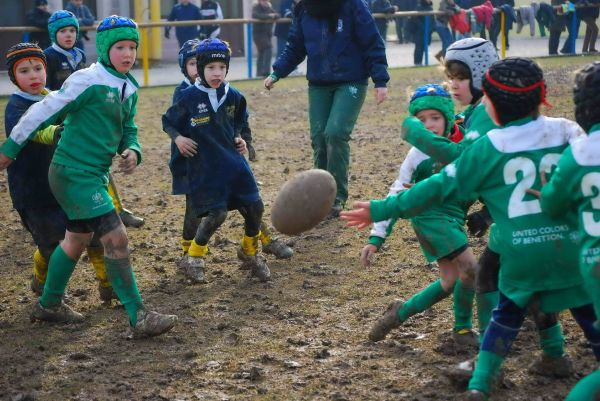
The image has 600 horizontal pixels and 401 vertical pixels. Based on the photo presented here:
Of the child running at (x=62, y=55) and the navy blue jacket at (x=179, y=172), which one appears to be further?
the child running at (x=62, y=55)

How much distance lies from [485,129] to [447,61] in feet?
3.14

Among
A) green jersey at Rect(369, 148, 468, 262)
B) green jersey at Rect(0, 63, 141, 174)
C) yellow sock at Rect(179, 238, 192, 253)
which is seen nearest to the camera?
green jersey at Rect(369, 148, 468, 262)

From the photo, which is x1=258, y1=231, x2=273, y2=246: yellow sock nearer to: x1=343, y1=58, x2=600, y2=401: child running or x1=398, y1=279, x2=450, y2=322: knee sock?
x1=398, y1=279, x2=450, y2=322: knee sock

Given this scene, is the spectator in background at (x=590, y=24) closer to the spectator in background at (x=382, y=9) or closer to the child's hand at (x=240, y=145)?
the spectator in background at (x=382, y=9)

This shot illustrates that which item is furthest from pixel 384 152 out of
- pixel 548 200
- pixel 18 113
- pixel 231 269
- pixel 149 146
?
pixel 548 200

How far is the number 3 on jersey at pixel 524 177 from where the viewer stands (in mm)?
4648

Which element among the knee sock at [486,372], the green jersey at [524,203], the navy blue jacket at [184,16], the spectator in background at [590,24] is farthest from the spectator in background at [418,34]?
the knee sock at [486,372]

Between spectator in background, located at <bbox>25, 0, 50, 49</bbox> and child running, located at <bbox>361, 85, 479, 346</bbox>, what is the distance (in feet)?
50.1

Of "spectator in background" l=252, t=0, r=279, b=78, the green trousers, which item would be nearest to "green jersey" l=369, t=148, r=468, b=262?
the green trousers

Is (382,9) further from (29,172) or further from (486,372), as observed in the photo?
(486,372)

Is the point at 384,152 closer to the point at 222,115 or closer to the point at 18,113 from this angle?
the point at 222,115

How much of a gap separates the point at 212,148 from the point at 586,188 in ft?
12.4

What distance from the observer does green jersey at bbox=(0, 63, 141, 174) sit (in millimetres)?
6090

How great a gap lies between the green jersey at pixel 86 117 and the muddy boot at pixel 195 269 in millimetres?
1391
